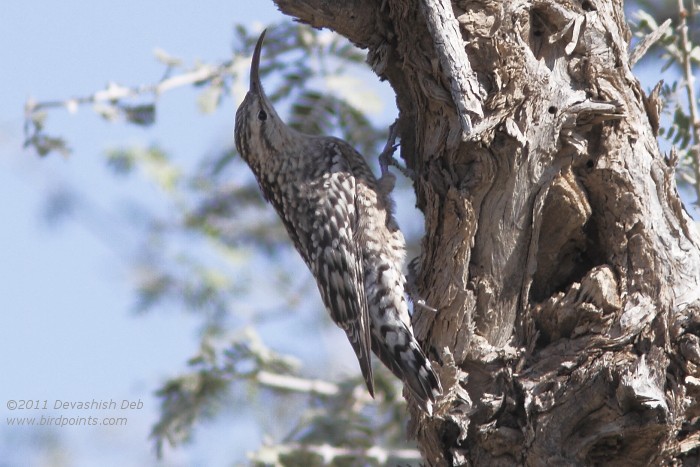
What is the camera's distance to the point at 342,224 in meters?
4.98

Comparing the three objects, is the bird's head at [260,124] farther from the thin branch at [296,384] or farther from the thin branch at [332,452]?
the thin branch at [332,452]

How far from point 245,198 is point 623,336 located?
14.8ft

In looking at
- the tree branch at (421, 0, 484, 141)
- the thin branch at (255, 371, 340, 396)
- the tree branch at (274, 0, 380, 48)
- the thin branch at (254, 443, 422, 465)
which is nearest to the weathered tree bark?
the tree branch at (421, 0, 484, 141)

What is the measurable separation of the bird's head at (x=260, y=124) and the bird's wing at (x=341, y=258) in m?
0.54

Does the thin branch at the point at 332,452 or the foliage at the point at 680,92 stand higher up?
the foliage at the point at 680,92

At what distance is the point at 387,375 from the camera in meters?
6.88

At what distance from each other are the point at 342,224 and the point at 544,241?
1.39 m

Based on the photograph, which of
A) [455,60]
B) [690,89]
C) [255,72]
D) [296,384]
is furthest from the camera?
[296,384]

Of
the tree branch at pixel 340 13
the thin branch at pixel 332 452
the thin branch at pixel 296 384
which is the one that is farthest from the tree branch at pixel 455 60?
the thin branch at pixel 296 384

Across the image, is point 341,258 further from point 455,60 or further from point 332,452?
point 332,452

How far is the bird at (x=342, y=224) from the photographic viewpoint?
452 cm

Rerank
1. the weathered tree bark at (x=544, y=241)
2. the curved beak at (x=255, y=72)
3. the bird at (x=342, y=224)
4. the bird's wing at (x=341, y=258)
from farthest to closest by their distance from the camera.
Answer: the curved beak at (x=255, y=72), the bird's wing at (x=341, y=258), the bird at (x=342, y=224), the weathered tree bark at (x=544, y=241)

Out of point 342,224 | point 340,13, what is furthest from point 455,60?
point 342,224

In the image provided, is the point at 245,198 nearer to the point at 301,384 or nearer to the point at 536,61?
the point at 301,384
